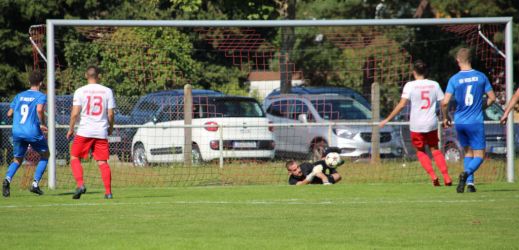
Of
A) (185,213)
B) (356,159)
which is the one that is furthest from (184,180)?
(185,213)

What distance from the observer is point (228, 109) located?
69.6 feet

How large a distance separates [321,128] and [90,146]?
9.52 metres

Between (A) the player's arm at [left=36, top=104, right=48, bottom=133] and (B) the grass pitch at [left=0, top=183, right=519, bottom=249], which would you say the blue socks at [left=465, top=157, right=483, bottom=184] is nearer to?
(B) the grass pitch at [left=0, top=183, right=519, bottom=249]

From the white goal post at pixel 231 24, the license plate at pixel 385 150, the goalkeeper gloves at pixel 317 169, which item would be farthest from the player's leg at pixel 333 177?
the license plate at pixel 385 150

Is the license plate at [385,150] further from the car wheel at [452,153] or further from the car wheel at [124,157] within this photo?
the car wheel at [124,157]

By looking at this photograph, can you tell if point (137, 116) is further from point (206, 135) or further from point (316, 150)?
point (316, 150)

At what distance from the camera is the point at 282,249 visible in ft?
27.2

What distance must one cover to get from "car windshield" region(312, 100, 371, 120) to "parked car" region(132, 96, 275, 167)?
2304 mm

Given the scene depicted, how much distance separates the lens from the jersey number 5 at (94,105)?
13477 mm

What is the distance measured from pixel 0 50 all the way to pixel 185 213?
23.3 m

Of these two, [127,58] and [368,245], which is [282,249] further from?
[127,58]

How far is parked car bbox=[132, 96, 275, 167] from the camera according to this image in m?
19.2

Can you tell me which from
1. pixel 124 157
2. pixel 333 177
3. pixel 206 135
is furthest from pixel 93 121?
pixel 206 135

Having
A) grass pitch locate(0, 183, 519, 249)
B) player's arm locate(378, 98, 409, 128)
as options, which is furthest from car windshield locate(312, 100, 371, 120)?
grass pitch locate(0, 183, 519, 249)
